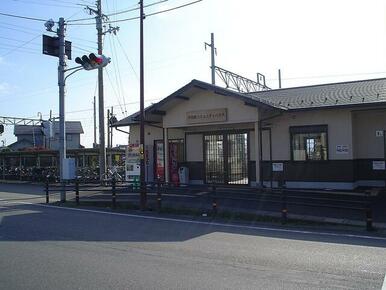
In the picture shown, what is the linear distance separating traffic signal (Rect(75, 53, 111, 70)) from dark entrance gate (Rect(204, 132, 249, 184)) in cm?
762

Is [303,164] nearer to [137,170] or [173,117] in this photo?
[173,117]

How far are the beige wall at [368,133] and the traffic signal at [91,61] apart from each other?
10.8 m

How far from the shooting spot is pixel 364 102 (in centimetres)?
1855

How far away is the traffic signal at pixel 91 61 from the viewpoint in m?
17.5

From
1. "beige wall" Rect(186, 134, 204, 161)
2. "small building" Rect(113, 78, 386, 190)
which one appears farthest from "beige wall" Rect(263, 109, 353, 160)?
"beige wall" Rect(186, 134, 204, 161)

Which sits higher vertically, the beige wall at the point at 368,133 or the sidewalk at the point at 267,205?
the beige wall at the point at 368,133

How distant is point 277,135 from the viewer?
21391 millimetres

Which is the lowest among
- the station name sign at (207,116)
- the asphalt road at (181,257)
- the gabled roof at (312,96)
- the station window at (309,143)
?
the asphalt road at (181,257)

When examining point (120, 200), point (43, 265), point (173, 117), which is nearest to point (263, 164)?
point (173, 117)

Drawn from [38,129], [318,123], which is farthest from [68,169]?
[38,129]

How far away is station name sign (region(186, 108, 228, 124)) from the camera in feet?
70.1

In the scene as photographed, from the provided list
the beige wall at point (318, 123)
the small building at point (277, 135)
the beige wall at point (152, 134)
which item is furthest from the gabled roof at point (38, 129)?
the beige wall at point (318, 123)

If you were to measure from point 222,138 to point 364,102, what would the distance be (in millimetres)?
7224

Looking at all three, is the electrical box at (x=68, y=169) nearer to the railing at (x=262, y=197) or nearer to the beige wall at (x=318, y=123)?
the railing at (x=262, y=197)
